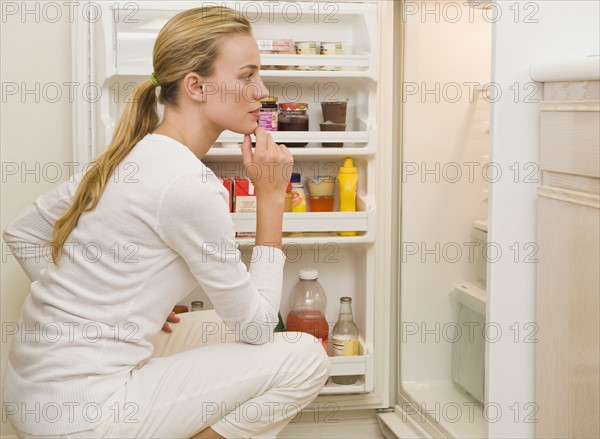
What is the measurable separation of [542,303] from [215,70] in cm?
73

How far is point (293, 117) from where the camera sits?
1883mm

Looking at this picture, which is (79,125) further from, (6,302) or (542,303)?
(542,303)

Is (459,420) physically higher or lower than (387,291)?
lower

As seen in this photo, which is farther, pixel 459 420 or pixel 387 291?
pixel 387 291

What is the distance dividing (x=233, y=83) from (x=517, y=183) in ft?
1.81

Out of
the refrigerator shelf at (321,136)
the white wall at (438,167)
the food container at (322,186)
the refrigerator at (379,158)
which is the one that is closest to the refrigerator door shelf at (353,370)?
the refrigerator at (379,158)

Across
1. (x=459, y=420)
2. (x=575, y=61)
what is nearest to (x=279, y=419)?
(x=459, y=420)

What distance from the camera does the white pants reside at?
1331 mm

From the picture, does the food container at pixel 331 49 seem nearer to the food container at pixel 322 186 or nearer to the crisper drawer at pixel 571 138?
the food container at pixel 322 186

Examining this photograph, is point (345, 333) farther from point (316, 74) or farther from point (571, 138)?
point (571, 138)

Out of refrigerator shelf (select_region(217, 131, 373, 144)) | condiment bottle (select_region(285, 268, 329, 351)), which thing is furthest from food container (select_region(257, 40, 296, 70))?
condiment bottle (select_region(285, 268, 329, 351))

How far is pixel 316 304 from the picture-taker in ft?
6.57

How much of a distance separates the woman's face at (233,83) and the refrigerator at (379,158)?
34 cm

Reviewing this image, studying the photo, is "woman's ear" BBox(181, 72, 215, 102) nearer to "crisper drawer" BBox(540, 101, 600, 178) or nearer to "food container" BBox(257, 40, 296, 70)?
"food container" BBox(257, 40, 296, 70)
